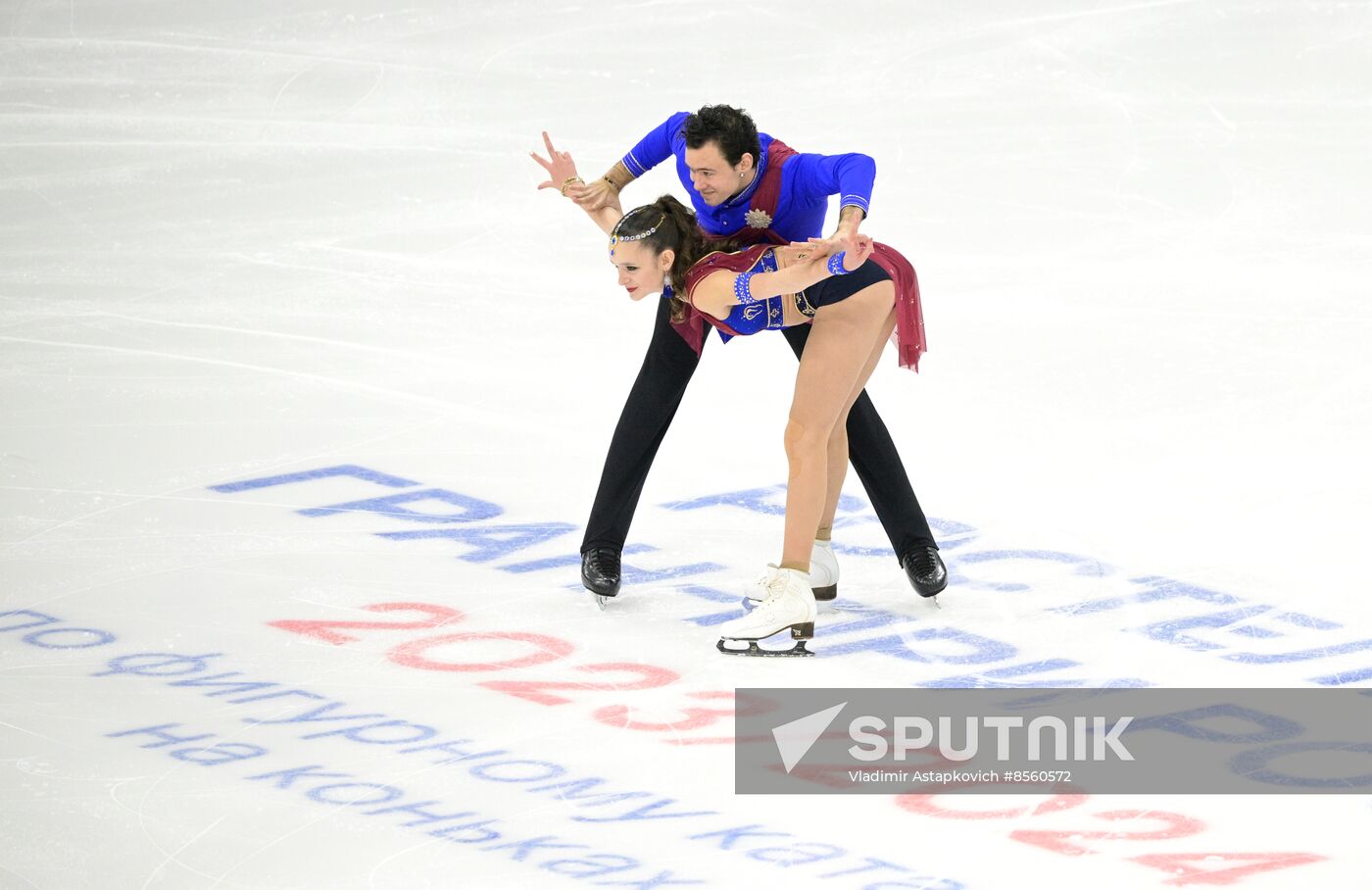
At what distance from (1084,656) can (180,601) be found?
8.13 feet

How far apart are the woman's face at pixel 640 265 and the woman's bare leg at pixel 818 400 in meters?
0.44

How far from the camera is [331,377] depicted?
24.1 feet

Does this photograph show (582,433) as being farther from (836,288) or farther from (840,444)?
(836,288)

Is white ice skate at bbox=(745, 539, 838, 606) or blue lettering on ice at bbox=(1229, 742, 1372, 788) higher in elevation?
white ice skate at bbox=(745, 539, 838, 606)

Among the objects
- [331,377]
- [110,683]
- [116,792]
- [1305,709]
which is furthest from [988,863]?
[331,377]

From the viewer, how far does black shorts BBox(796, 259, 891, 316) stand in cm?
490

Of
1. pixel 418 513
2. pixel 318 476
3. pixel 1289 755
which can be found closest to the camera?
pixel 1289 755

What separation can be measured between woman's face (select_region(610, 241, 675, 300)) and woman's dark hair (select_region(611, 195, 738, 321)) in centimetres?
2

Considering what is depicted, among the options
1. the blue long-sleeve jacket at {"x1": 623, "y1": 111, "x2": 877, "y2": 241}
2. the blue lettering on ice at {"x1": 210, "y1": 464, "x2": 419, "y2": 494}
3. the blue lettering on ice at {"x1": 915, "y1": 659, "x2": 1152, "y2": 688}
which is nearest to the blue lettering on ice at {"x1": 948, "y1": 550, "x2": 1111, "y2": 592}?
the blue lettering on ice at {"x1": 915, "y1": 659, "x2": 1152, "y2": 688}

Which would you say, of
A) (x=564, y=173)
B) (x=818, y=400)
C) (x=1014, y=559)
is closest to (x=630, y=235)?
(x=564, y=173)

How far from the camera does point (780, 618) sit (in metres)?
4.83

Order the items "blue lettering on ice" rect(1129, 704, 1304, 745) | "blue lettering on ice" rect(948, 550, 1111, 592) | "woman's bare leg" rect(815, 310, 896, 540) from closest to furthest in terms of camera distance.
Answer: "blue lettering on ice" rect(1129, 704, 1304, 745), "woman's bare leg" rect(815, 310, 896, 540), "blue lettering on ice" rect(948, 550, 1111, 592)

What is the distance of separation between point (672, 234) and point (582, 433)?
2.11m

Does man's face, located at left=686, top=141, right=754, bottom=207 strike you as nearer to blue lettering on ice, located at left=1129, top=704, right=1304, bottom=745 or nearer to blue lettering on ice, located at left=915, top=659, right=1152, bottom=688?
blue lettering on ice, located at left=915, top=659, right=1152, bottom=688
